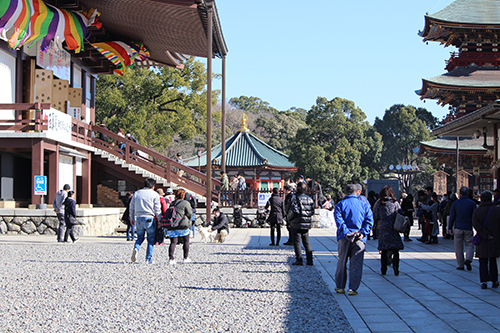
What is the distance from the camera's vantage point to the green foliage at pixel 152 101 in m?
31.4

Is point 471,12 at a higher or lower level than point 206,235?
higher

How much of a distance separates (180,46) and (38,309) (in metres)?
18.2

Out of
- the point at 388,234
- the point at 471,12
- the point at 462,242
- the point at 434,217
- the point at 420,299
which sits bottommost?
the point at 420,299

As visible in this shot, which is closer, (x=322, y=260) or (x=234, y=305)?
(x=234, y=305)

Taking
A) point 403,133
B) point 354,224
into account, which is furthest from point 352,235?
point 403,133

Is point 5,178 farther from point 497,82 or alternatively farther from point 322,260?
point 497,82

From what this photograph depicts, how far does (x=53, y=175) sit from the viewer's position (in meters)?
17.7

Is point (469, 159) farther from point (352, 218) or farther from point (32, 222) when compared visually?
point (352, 218)

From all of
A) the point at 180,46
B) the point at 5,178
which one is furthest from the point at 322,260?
the point at 180,46

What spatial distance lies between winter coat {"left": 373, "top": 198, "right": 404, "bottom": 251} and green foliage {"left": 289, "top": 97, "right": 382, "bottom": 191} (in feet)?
110

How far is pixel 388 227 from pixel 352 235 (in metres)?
2.19

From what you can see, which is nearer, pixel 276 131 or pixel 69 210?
pixel 69 210

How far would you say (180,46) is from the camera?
23000 millimetres

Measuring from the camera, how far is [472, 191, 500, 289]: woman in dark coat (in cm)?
786
